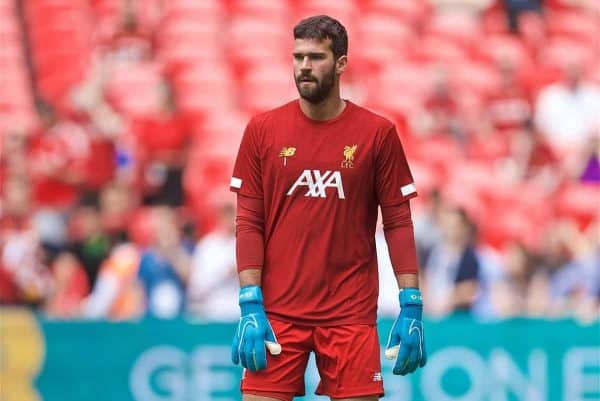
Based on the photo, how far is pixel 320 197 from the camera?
18.1 feet

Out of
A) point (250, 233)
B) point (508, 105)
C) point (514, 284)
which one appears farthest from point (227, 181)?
point (250, 233)

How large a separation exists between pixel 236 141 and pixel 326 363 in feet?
20.5

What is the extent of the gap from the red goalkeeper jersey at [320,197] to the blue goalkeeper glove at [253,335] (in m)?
0.15

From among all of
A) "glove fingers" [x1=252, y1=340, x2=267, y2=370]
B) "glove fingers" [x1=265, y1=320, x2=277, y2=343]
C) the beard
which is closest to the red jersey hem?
"glove fingers" [x1=265, y1=320, x2=277, y2=343]

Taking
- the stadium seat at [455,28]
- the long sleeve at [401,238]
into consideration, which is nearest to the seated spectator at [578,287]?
the stadium seat at [455,28]

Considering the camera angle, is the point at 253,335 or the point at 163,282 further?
the point at 163,282

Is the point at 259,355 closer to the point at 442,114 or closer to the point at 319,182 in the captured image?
the point at 319,182

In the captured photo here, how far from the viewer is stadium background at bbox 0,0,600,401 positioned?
367 inches

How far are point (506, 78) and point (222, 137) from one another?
2.58 m

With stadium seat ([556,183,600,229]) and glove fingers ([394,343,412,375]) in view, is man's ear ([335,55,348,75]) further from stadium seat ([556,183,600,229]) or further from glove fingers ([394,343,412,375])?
stadium seat ([556,183,600,229])

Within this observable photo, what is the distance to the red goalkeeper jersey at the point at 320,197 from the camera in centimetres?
552

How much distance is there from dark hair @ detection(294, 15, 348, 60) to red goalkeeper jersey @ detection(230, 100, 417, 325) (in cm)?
28

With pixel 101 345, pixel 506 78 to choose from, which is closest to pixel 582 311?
pixel 506 78

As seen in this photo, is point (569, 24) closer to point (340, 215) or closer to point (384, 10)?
point (384, 10)
